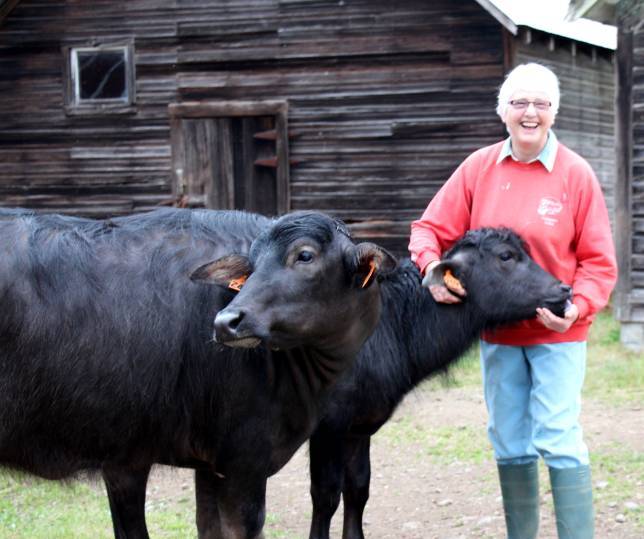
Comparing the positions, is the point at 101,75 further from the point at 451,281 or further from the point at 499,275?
the point at 499,275

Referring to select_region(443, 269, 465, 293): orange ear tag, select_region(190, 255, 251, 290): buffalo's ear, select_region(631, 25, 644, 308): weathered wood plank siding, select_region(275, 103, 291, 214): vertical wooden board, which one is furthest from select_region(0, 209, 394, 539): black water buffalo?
select_region(275, 103, 291, 214): vertical wooden board

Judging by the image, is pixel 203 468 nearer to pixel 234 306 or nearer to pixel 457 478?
pixel 234 306

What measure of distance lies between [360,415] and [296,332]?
161cm

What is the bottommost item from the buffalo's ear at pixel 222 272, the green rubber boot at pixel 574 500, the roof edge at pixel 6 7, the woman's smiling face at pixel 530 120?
the green rubber boot at pixel 574 500

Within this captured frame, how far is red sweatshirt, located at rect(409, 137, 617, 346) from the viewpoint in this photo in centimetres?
479

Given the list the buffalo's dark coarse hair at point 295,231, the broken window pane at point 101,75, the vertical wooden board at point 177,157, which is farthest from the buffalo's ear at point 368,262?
the broken window pane at point 101,75

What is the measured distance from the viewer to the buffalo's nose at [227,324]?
3777 mm

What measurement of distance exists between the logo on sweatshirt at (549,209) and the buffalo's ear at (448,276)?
55 cm

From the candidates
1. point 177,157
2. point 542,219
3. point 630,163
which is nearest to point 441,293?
point 542,219

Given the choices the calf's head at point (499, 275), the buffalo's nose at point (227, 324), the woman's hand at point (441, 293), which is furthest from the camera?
the woman's hand at point (441, 293)

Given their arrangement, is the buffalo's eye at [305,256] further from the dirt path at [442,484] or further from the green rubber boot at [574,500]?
the dirt path at [442,484]

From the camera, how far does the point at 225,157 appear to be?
15.3 meters

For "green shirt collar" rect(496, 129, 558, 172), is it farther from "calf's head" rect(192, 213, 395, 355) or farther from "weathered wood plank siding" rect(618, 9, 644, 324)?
"weathered wood plank siding" rect(618, 9, 644, 324)

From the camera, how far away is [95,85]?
15.9 meters
